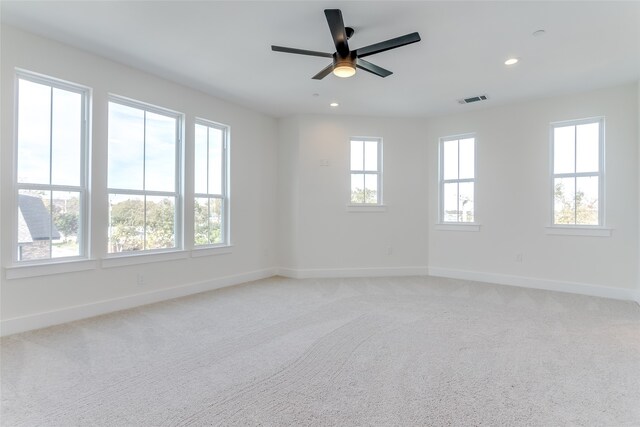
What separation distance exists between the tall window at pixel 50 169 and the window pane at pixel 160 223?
73cm

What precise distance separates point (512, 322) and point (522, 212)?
7.70ft

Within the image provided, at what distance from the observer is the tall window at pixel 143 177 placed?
3.88 meters

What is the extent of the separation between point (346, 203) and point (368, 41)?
9.97 ft

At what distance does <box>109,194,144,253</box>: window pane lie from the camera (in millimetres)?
3850

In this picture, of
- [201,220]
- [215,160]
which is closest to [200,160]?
[215,160]

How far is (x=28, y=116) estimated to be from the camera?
321cm

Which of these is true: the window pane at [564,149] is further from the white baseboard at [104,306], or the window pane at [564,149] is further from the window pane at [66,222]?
the window pane at [66,222]

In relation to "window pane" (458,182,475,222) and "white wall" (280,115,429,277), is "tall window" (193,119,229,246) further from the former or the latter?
"window pane" (458,182,475,222)

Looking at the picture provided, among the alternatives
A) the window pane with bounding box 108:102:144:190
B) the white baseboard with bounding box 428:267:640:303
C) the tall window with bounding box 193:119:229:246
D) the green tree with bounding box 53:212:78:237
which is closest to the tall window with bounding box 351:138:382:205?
the white baseboard with bounding box 428:267:640:303

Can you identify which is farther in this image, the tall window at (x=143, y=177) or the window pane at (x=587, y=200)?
the window pane at (x=587, y=200)

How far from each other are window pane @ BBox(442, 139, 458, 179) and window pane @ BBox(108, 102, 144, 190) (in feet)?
15.8

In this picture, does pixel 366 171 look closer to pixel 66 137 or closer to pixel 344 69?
pixel 344 69

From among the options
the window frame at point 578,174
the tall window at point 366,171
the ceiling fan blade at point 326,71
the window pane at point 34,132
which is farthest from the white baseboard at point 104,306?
the window frame at point 578,174

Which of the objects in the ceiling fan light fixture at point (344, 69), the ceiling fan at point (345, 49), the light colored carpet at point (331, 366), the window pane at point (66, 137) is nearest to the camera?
the light colored carpet at point (331, 366)
